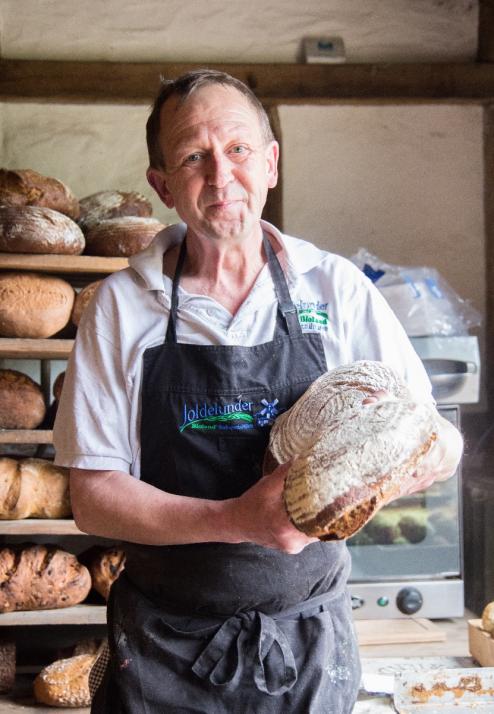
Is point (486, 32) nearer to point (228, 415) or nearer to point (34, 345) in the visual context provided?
point (34, 345)

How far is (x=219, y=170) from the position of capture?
143 cm

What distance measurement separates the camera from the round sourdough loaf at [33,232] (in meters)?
2.80

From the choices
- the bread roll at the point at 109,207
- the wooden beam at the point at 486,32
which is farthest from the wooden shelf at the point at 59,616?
the wooden beam at the point at 486,32

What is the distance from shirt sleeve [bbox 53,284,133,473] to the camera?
144 centimetres

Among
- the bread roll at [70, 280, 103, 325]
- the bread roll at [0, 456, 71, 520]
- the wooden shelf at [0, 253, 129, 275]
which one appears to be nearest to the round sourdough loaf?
the wooden shelf at [0, 253, 129, 275]

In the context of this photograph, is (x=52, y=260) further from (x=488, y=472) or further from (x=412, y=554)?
(x=488, y=472)

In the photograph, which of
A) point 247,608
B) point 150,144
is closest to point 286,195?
point 150,144

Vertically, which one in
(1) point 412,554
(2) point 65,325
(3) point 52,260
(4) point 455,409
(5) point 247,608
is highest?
(3) point 52,260

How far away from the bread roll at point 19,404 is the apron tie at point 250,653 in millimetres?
1601

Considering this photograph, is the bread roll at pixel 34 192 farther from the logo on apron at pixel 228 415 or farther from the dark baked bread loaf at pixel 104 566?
the logo on apron at pixel 228 415

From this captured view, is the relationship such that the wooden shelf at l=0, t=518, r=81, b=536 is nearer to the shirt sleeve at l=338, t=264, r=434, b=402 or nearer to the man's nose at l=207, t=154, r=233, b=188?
the shirt sleeve at l=338, t=264, r=434, b=402

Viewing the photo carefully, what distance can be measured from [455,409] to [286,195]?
116 centimetres


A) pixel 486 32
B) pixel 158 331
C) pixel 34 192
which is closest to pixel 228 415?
pixel 158 331

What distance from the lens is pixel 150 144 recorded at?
1596 mm
